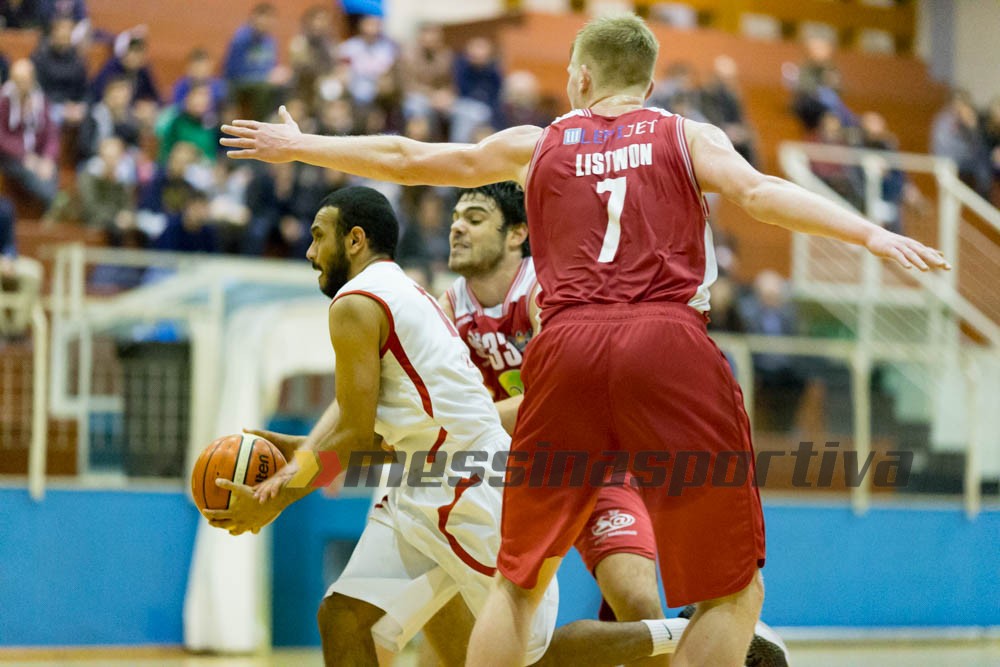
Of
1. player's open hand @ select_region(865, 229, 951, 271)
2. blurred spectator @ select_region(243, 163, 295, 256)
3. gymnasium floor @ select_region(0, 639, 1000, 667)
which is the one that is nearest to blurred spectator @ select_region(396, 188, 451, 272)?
blurred spectator @ select_region(243, 163, 295, 256)

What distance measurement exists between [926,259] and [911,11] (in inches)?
769

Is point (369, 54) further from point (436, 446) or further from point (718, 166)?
point (718, 166)

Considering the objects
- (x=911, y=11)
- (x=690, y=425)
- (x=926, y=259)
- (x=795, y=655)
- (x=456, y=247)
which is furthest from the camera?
(x=911, y=11)

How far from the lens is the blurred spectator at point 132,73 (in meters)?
13.1

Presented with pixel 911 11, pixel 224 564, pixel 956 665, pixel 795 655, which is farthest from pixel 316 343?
pixel 911 11

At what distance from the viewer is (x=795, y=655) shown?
10258 mm

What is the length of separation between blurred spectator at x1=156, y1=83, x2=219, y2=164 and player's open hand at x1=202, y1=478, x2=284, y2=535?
27.8 ft

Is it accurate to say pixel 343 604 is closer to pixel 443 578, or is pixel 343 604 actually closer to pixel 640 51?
pixel 443 578

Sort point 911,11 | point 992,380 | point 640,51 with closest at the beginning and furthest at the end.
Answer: point 640,51 → point 992,380 → point 911,11

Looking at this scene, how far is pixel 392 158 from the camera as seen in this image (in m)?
4.41

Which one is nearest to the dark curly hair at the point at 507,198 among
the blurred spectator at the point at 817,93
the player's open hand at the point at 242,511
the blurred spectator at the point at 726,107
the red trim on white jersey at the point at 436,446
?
the red trim on white jersey at the point at 436,446

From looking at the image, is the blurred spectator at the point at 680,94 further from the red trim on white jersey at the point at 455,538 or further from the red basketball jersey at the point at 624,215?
→ the red basketball jersey at the point at 624,215

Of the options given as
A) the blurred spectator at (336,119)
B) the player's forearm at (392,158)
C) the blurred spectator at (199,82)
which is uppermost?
the blurred spectator at (199,82)

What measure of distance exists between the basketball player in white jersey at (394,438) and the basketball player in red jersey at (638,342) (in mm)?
610
